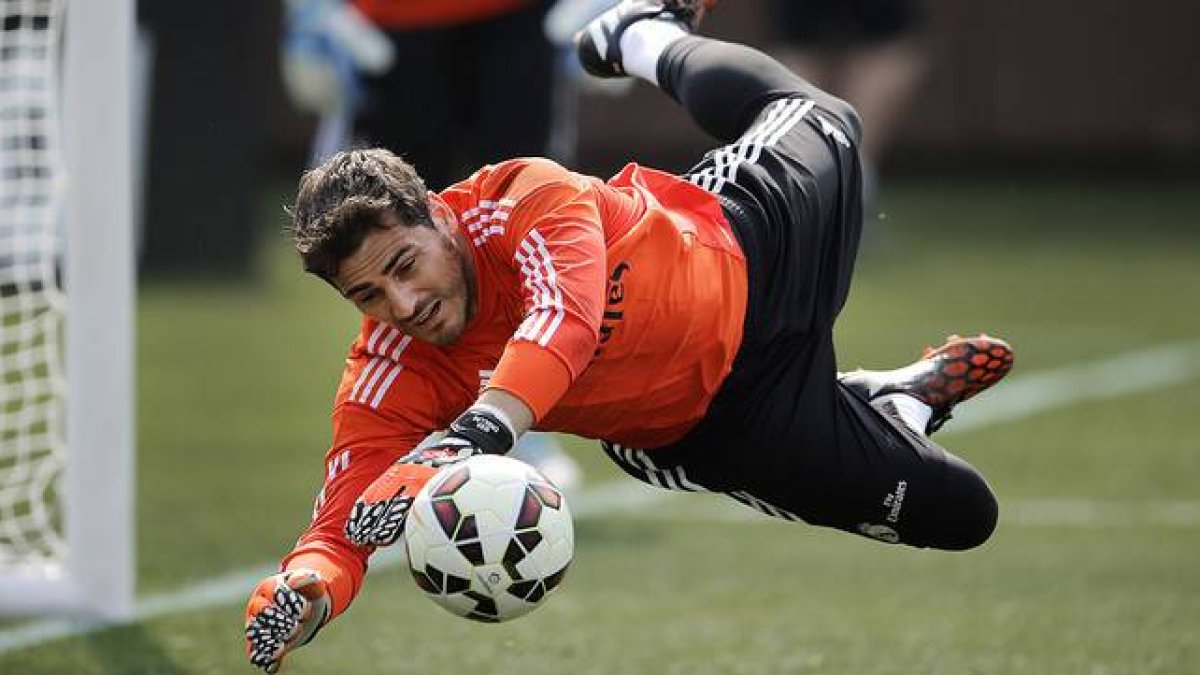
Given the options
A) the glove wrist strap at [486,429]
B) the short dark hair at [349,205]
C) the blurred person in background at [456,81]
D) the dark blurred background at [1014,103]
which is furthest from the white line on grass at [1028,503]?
the dark blurred background at [1014,103]

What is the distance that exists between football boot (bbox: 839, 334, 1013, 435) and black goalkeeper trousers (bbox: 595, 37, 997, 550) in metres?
0.26

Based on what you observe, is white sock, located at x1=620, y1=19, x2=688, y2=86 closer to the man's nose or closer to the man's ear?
the man's ear

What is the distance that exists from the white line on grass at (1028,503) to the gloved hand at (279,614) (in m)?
1.81

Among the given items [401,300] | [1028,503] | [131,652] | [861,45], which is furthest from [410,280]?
[861,45]

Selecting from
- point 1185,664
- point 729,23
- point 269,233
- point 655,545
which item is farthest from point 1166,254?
point 1185,664

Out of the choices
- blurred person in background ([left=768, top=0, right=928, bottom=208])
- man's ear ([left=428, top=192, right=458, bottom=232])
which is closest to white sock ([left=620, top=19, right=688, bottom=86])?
man's ear ([left=428, top=192, right=458, bottom=232])

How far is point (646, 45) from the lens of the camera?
5.99 m

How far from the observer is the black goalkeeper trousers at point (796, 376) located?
5414mm

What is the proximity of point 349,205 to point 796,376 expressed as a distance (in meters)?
1.30

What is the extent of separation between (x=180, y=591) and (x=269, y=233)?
31.4 ft

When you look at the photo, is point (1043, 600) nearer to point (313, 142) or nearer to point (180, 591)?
point (180, 591)

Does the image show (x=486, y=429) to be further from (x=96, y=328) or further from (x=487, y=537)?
(x=96, y=328)

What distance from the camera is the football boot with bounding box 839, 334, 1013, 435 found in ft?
20.0

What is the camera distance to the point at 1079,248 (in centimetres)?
1546
